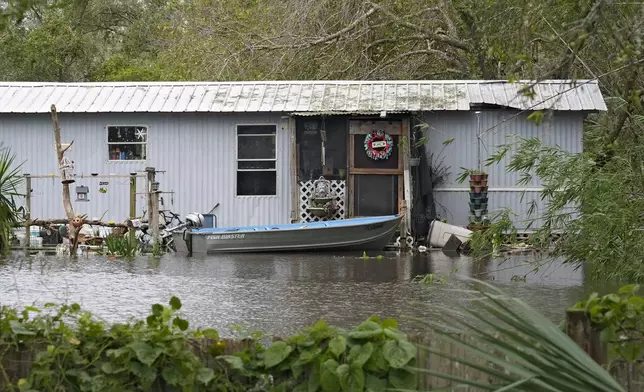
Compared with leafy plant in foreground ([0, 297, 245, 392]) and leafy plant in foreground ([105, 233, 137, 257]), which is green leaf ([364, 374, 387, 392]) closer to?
leafy plant in foreground ([0, 297, 245, 392])

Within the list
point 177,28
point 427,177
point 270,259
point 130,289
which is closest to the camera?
point 130,289

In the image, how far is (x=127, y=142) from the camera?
2328cm

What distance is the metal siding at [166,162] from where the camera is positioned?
22875 millimetres

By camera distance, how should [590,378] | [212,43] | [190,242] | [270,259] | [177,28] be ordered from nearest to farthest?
[590,378] < [270,259] < [190,242] < [212,43] < [177,28]

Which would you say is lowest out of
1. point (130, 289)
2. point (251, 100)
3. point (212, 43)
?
point (130, 289)

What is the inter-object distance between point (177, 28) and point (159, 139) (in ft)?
29.3

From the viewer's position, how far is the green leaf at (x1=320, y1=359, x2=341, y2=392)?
502 cm

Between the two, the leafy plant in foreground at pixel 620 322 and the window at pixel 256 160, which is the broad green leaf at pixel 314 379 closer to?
the leafy plant in foreground at pixel 620 322

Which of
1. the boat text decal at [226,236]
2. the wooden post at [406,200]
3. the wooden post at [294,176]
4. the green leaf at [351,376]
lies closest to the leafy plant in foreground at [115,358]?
the green leaf at [351,376]

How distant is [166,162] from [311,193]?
11.1ft

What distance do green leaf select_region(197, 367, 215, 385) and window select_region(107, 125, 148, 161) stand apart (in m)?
18.4

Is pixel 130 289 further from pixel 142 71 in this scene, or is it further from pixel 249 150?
pixel 142 71

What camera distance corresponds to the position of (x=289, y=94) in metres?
23.1

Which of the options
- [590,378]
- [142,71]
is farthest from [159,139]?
[590,378]
